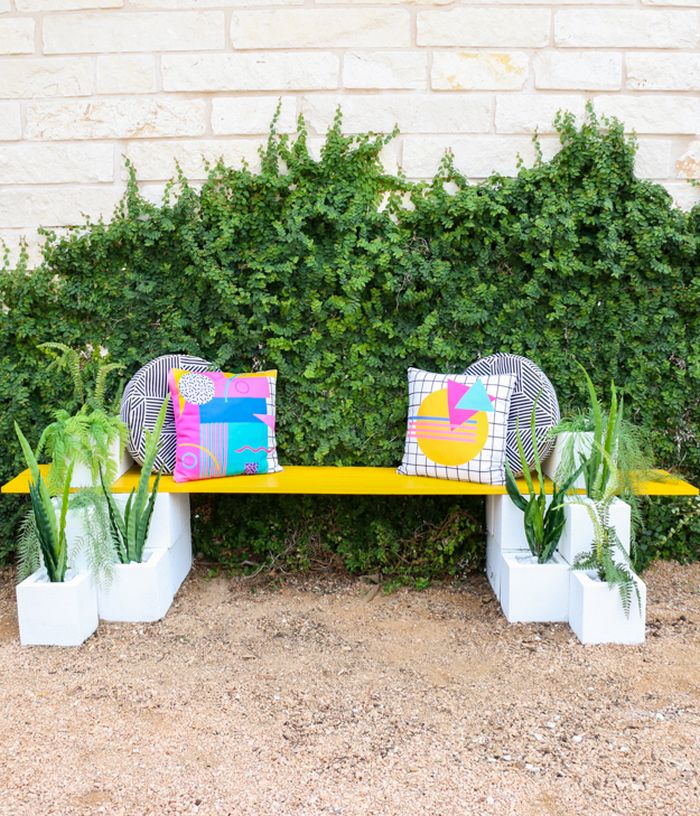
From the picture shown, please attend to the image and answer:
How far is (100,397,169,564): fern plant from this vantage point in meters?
3.04

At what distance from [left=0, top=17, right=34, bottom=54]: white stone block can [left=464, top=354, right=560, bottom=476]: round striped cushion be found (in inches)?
96.4

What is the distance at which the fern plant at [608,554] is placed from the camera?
2.84 meters

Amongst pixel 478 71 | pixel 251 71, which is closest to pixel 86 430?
pixel 251 71

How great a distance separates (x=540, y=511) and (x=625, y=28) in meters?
2.10

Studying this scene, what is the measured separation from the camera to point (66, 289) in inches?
138

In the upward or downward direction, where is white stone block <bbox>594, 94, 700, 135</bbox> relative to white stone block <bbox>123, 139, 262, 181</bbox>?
upward

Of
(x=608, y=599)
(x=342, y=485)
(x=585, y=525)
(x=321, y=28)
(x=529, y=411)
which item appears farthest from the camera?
(x=321, y=28)

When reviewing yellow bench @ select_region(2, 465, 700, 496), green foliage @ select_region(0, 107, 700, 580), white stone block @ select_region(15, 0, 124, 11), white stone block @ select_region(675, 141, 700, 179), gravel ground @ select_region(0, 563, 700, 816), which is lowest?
gravel ground @ select_region(0, 563, 700, 816)

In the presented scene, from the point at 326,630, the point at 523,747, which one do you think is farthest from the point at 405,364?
the point at 523,747

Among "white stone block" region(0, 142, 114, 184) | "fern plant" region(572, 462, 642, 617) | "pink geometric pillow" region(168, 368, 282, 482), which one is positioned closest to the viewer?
"fern plant" region(572, 462, 642, 617)

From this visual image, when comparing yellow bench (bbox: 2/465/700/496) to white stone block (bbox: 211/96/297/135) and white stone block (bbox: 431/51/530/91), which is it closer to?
white stone block (bbox: 211/96/297/135)

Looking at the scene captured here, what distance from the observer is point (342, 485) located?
3.18m

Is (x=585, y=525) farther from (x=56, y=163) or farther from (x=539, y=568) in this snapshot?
(x=56, y=163)

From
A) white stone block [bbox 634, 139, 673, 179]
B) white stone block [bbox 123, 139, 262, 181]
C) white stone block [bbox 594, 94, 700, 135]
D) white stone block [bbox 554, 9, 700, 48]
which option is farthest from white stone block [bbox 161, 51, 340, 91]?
white stone block [bbox 634, 139, 673, 179]
